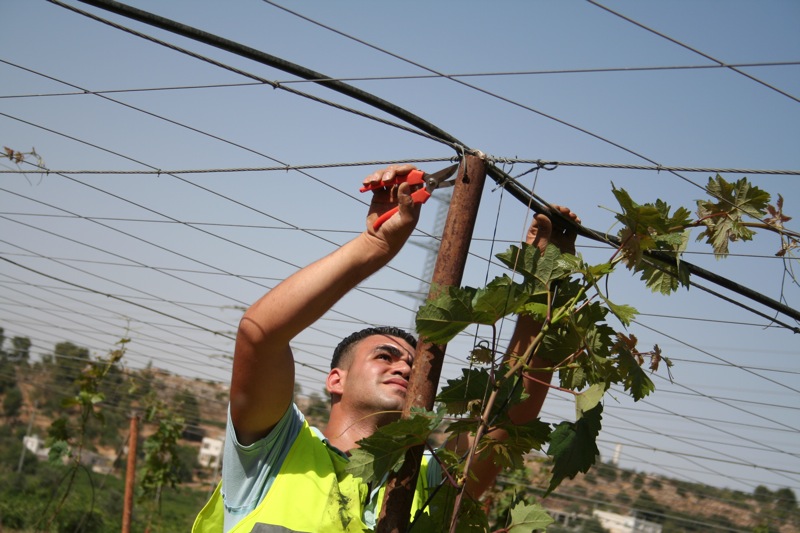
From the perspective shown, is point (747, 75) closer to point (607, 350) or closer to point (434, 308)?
point (607, 350)

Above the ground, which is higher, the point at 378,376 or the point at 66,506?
the point at 378,376

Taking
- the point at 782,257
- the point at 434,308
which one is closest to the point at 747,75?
the point at 782,257

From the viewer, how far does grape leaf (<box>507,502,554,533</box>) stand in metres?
2.21

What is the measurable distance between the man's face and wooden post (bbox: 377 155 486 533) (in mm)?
424

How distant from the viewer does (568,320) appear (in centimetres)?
222

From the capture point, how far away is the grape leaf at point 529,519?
2.21 meters

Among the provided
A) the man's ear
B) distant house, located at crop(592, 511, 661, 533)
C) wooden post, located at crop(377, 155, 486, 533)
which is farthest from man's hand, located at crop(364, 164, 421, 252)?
distant house, located at crop(592, 511, 661, 533)

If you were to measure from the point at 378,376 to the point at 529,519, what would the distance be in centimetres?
93

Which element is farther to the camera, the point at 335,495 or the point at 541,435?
the point at 335,495

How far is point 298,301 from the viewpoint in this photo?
2275 millimetres

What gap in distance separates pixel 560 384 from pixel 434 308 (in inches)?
16.4

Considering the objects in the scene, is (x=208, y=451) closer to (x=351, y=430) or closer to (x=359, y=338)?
(x=359, y=338)

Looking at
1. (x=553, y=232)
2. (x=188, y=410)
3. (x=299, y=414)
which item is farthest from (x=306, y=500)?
(x=188, y=410)

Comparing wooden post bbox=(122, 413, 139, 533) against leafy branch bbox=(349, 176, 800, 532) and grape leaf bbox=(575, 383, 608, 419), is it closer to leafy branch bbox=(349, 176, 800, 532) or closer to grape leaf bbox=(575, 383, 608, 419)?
leafy branch bbox=(349, 176, 800, 532)
